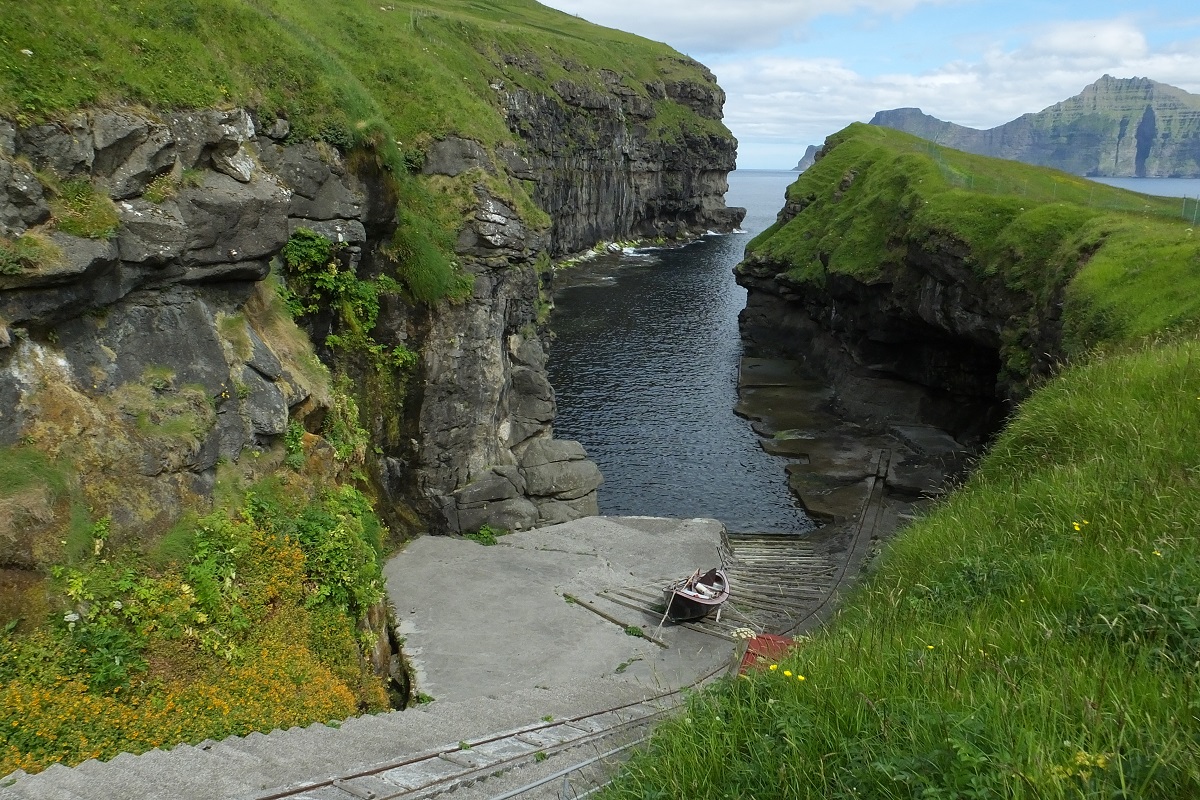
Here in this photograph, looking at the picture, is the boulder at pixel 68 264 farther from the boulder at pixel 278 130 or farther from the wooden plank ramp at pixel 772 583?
the wooden plank ramp at pixel 772 583

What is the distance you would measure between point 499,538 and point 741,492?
1802 centimetres

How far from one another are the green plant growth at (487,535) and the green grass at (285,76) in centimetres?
966

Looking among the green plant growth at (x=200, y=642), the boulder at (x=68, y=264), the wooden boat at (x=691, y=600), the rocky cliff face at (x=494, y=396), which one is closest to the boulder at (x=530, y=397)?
the rocky cliff face at (x=494, y=396)

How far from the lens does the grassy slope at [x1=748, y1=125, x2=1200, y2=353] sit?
3272 cm

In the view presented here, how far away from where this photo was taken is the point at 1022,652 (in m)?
8.25

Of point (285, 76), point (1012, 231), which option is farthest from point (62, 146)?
point (1012, 231)

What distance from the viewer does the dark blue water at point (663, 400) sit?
45844 mm

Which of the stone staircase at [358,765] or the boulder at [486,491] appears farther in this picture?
the boulder at [486,491]

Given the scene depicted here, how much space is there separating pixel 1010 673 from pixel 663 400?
2110 inches

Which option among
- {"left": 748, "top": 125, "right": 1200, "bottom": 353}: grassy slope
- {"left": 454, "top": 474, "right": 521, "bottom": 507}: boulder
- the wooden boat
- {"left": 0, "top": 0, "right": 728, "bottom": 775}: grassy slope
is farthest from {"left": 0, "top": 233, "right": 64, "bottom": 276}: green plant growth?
{"left": 748, "top": 125, "right": 1200, "bottom": 353}: grassy slope

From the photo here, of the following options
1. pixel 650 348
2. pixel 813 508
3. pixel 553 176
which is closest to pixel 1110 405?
pixel 813 508

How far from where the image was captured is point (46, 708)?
13.8 metres

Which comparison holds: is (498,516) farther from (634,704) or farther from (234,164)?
(634,704)

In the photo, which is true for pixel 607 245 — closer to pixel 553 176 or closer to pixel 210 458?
pixel 553 176
